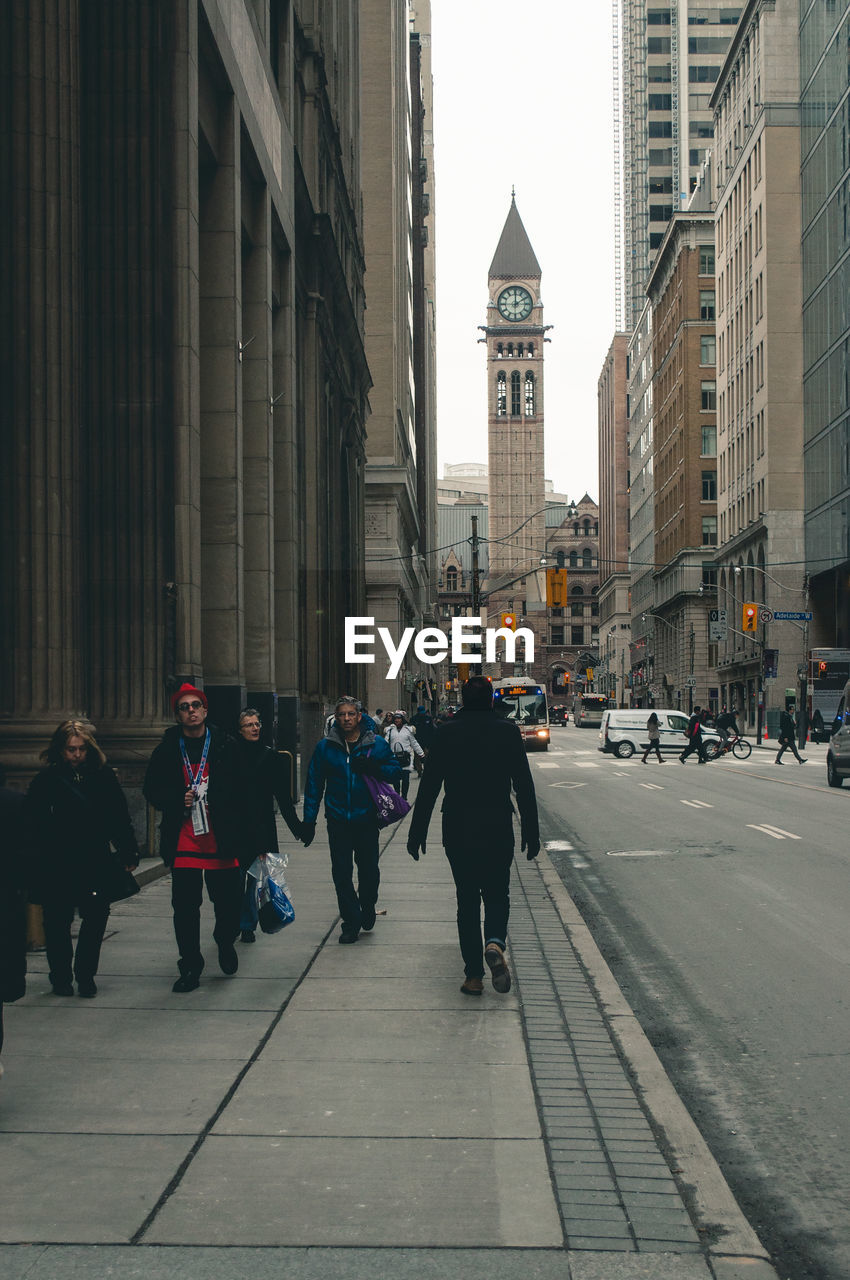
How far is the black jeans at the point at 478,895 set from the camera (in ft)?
27.7

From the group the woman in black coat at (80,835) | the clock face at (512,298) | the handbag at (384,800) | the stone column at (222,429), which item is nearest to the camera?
the woman in black coat at (80,835)

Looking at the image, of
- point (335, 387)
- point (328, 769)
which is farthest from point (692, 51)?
point (328, 769)

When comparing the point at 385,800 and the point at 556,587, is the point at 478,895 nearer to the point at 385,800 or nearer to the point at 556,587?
the point at 385,800

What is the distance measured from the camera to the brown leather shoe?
850 centimetres

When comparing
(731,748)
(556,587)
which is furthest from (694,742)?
(556,587)

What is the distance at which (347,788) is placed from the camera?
1055cm

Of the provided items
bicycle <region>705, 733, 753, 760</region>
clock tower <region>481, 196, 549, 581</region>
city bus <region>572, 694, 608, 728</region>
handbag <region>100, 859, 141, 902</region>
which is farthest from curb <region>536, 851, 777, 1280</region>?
clock tower <region>481, 196, 549, 581</region>

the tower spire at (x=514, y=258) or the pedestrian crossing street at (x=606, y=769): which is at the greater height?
the tower spire at (x=514, y=258)

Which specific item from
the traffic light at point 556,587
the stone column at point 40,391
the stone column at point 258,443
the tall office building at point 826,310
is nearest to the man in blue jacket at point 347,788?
the stone column at point 40,391

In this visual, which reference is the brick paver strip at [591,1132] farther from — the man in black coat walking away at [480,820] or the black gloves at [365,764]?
the black gloves at [365,764]

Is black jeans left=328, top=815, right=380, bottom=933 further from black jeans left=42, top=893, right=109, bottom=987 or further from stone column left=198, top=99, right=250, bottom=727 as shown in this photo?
stone column left=198, top=99, right=250, bottom=727

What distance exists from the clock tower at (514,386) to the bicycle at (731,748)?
12592 cm

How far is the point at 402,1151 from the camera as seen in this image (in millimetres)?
5547

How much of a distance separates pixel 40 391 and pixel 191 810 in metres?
6.47
